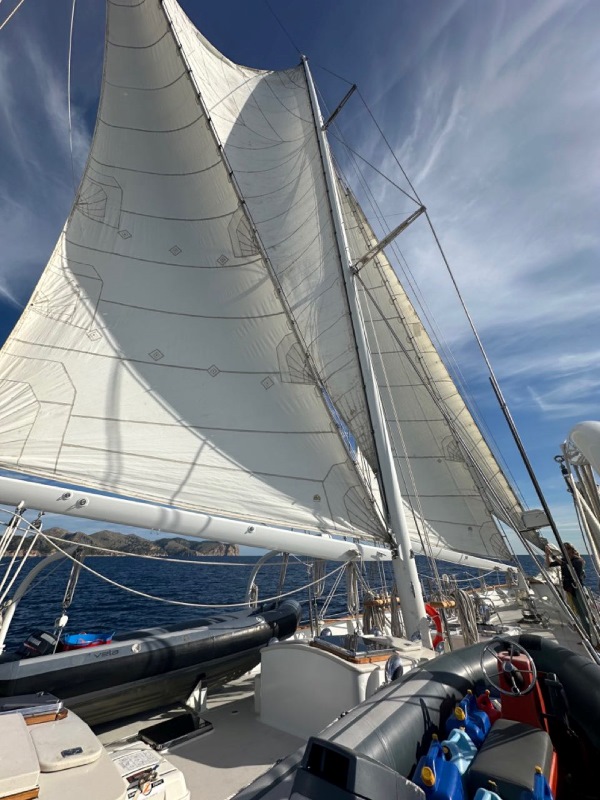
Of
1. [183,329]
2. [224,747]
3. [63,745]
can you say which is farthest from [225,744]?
[183,329]

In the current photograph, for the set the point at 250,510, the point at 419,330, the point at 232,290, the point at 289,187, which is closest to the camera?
the point at 250,510

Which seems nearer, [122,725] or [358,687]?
[358,687]

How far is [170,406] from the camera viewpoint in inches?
218

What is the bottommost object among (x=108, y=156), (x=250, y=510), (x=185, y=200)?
(x=250, y=510)

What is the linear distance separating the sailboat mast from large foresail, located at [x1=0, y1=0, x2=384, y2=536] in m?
0.28

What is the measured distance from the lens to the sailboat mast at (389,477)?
206 inches

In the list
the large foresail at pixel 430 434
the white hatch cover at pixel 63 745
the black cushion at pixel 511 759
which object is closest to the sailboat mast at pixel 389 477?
the large foresail at pixel 430 434

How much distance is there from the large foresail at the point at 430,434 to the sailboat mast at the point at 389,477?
0.48m

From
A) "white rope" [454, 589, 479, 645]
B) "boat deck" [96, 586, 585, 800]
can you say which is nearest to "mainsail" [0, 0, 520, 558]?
"white rope" [454, 589, 479, 645]

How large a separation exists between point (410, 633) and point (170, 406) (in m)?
4.35

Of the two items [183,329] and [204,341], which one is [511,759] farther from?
[183,329]

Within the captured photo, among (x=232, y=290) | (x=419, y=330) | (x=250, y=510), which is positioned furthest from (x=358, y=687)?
(x=419, y=330)

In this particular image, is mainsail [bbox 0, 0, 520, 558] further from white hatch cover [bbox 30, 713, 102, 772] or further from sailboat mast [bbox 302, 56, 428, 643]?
white hatch cover [bbox 30, 713, 102, 772]

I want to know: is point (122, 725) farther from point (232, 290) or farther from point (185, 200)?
point (185, 200)
